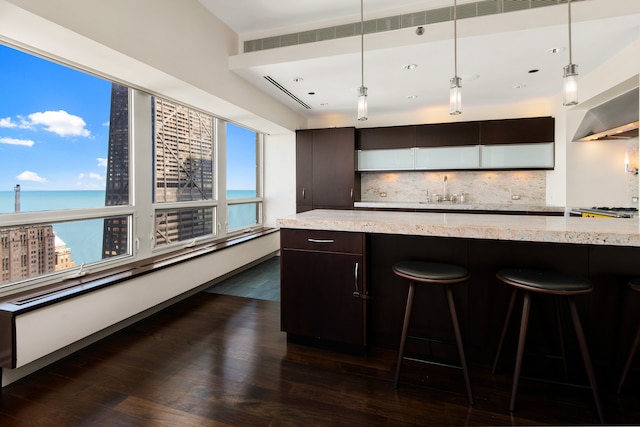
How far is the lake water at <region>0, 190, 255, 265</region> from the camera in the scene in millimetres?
2244

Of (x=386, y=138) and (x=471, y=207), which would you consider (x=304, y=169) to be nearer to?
(x=386, y=138)

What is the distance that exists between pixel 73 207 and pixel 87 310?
2.88ft

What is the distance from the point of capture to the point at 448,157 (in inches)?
201

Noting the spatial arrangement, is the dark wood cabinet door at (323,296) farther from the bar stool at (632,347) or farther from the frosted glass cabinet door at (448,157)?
the frosted glass cabinet door at (448,157)

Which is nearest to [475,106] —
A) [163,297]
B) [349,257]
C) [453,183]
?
[453,183]

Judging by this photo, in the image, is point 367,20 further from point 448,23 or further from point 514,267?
point 514,267

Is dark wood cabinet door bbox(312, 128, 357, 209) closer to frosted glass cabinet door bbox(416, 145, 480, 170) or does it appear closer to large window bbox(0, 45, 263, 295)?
frosted glass cabinet door bbox(416, 145, 480, 170)

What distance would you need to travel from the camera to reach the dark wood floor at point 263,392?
1.65 m

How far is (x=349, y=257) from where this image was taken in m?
2.19

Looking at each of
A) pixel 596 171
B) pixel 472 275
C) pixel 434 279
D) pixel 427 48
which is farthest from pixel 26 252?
pixel 596 171

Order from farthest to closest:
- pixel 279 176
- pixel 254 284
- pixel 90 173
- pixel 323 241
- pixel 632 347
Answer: pixel 279 176 < pixel 254 284 < pixel 90 173 < pixel 323 241 < pixel 632 347

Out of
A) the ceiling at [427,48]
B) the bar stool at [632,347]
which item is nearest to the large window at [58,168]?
the ceiling at [427,48]

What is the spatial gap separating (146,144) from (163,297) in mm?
1588

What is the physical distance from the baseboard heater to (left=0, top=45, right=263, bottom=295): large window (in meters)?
0.36
